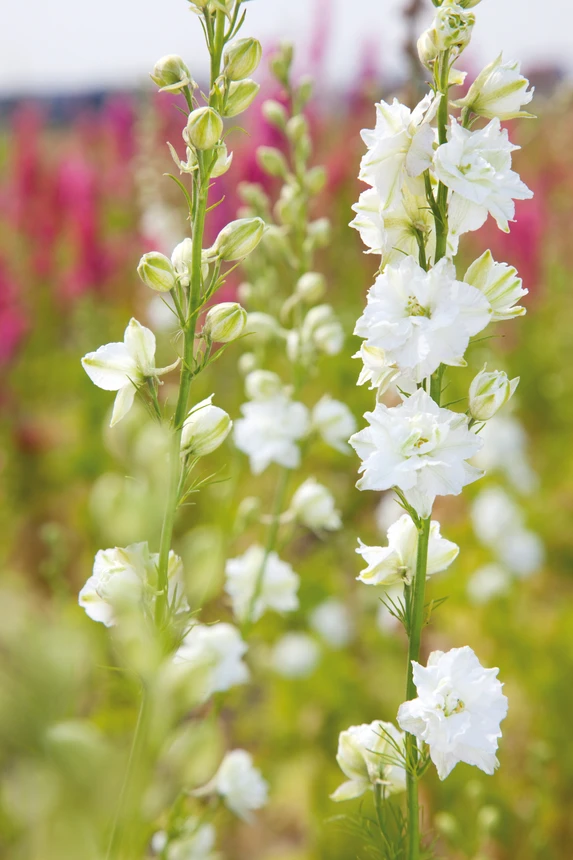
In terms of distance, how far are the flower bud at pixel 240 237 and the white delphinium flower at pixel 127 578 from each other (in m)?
0.26

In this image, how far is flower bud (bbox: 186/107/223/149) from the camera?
594mm

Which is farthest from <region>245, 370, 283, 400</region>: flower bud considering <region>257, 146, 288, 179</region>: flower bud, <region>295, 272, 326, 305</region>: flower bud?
<region>257, 146, 288, 179</region>: flower bud

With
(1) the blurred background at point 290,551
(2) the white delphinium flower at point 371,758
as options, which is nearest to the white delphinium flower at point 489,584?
(1) the blurred background at point 290,551

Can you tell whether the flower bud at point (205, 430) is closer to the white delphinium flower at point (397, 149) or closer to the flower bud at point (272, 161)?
the white delphinium flower at point (397, 149)

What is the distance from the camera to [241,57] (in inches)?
24.9

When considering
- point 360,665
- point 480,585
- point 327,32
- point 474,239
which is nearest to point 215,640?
point 360,665

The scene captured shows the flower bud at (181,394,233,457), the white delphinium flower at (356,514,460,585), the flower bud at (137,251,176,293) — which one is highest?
the flower bud at (137,251,176,293)

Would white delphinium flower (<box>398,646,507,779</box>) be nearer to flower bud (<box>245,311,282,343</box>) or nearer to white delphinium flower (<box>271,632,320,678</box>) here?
flower bud (<box>245,311,282,343</box>)

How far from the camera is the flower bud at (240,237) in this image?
0.67 metres

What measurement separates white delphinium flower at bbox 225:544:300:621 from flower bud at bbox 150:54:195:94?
611 mm

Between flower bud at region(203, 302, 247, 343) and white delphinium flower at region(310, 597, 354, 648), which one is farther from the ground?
→ flower bud at region(203, 302, 247, 343)

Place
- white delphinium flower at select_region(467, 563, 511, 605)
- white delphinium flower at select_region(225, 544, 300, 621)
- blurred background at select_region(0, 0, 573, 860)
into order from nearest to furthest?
blurred background at select_region(0, 0, 573, 860) → white delphinium flower at select_region(225, 544, 300, 621) → white delphinium flower at select_region(467, 563, 511, 605)

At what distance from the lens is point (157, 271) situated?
62 centimetres

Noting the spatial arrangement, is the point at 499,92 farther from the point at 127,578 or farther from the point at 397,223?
the point at 127,578
